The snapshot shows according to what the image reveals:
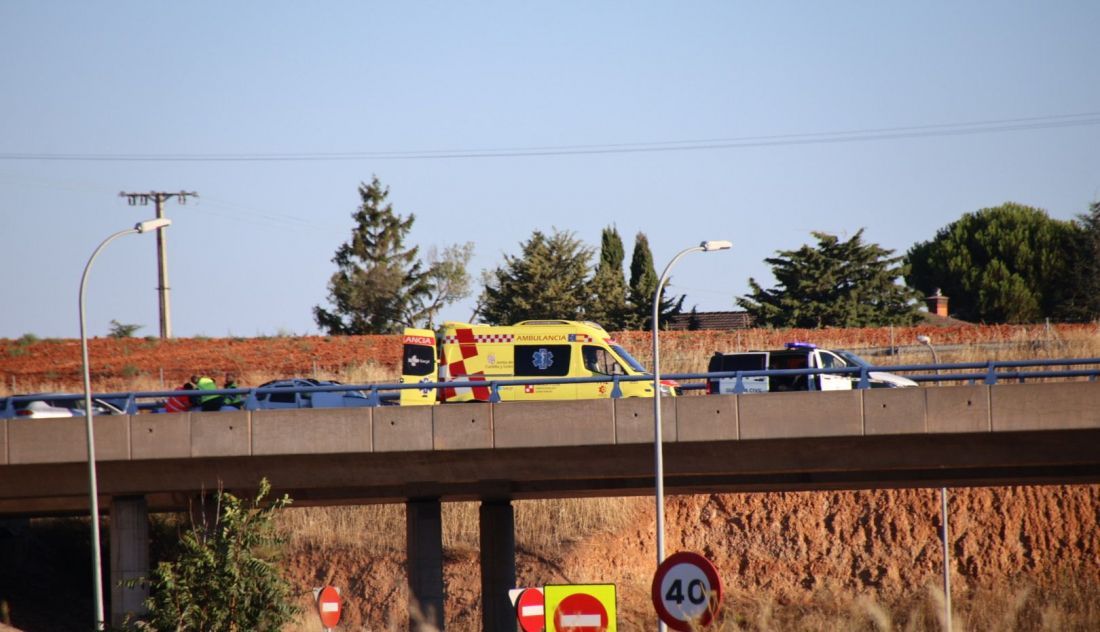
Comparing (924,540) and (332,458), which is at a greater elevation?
(332,458)

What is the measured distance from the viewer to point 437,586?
2498 centimetres

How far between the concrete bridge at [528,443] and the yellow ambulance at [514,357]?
2.20 meters

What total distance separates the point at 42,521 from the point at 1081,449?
32465 mm

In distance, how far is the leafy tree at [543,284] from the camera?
63281 millimetres

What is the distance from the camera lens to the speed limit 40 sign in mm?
12008

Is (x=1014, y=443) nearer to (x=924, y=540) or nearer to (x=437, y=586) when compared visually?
(x=437, y=586)

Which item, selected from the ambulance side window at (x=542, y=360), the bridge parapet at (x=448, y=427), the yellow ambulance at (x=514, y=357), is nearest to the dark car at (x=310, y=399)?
the yellow ambulance at (x=514, y=357)

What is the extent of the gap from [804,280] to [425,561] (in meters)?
40.8

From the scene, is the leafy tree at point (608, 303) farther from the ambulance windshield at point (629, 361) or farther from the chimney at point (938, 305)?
the ambulance windshield at point (629, 361)

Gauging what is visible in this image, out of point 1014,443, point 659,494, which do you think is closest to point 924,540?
point 1014,443

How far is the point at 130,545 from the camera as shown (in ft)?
79.2

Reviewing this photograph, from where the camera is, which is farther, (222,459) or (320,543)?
(320,543)

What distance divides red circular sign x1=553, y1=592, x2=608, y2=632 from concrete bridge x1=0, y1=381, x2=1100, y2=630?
778 cm

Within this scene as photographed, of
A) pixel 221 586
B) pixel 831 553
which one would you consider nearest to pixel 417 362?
pixel 221 586
